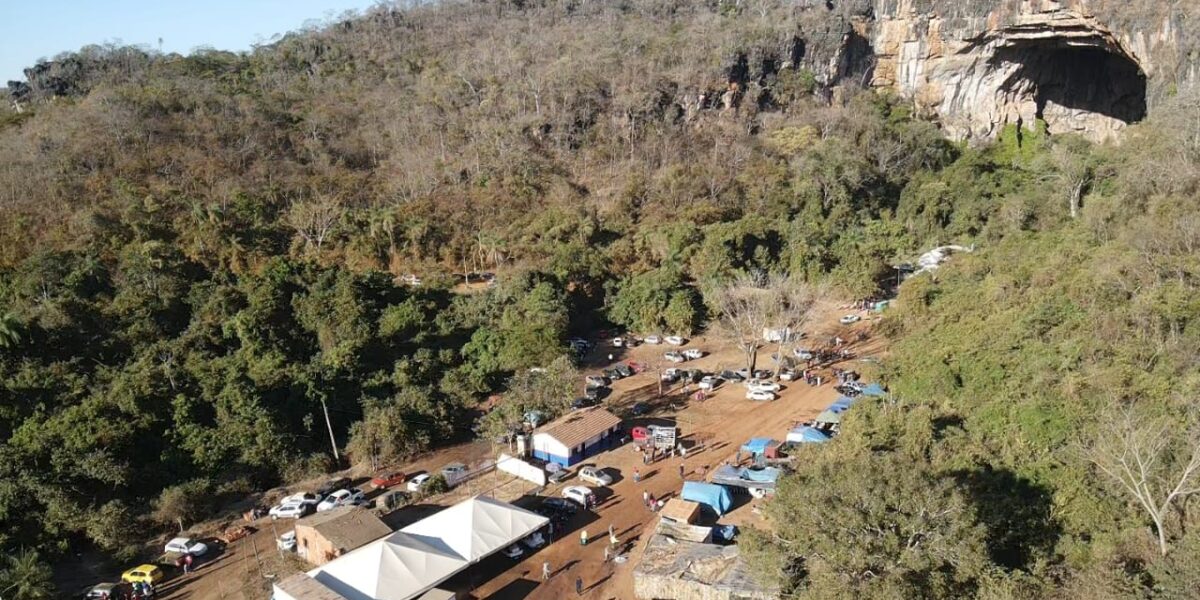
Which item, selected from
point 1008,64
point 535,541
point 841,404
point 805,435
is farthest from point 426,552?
point 1008,64

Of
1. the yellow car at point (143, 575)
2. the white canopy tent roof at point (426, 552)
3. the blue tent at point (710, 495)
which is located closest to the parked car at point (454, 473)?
the white canopy tent roof at point (426, 552)

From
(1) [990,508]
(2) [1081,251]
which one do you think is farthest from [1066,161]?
(1) [990,508]

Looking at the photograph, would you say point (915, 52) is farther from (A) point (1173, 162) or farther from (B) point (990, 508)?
(B) point (990, 508)

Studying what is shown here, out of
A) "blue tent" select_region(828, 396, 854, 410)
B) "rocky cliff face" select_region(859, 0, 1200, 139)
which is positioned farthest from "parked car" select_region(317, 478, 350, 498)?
"rocky cliff face" select_region(859, 0, 1200, 139)

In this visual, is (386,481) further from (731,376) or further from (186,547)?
(731,376)

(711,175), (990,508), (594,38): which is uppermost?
(594,38)

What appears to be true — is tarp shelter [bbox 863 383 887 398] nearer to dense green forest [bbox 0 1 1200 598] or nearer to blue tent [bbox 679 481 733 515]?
dense green forest [bbox 0 1 1200 598]

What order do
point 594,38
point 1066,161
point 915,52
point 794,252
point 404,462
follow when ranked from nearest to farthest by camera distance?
point 404,462
point 1066,161
point 794,252
point 915,52
point 594,38

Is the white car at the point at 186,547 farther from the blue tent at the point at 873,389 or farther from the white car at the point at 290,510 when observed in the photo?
the blue tent at the point at 873,389
